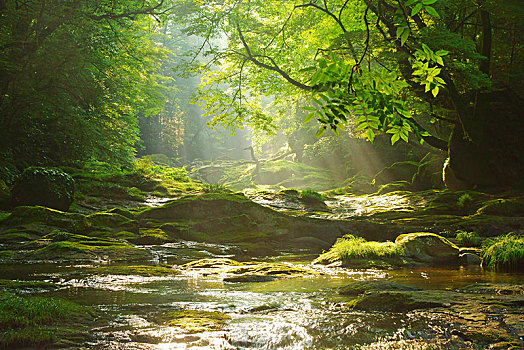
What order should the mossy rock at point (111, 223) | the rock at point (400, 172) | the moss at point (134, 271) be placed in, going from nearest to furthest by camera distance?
the moss at point (134, 271) < the mossy rock at point (111, 223) < the rock at point (400, 172)

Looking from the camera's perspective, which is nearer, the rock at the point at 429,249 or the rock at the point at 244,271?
the rock at the point at 244,271

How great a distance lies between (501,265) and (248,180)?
34755 mm

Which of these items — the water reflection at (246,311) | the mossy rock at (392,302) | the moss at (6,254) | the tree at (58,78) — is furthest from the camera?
the tree at (58,78)

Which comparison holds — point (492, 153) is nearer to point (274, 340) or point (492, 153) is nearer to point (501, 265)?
point (501, 265)

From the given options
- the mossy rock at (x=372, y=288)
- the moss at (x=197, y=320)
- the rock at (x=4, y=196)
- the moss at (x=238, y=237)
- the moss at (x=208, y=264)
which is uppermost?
the rock at (x=4, y=196)

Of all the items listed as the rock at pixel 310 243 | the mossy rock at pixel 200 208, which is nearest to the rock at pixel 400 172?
the rock at pixel 310 243

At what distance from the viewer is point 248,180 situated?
41.6m

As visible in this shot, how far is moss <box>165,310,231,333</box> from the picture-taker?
3108mm

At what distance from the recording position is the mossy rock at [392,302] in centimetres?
387

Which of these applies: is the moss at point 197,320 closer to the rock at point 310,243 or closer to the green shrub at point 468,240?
the rock at point 310,243

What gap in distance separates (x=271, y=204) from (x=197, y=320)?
1624cm

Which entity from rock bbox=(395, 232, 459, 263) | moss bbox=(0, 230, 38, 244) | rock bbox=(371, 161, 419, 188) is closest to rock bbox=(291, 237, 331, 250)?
rock bbox=(395, 232, 459, 263)

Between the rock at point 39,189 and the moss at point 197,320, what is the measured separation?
10.4 metres

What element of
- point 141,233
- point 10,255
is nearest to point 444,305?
point 10,255
